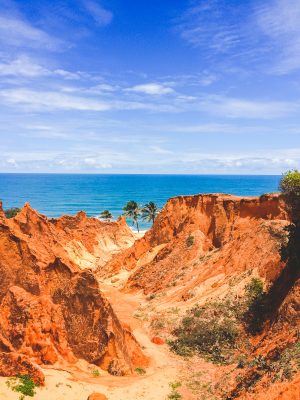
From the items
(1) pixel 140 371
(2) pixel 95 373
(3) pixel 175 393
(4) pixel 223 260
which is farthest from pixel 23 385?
(4) pixel 223 260

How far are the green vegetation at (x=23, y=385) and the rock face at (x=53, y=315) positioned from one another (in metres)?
1.35

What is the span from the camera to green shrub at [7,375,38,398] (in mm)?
17703

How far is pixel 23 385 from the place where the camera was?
708 inches

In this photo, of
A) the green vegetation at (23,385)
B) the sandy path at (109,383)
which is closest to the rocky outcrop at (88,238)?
the sandy path at (109,383)

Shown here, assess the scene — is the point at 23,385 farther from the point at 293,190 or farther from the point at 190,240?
the point at 190,240

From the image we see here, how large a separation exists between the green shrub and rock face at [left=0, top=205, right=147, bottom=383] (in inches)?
53.4

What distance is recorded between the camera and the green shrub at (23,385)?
17703 mm

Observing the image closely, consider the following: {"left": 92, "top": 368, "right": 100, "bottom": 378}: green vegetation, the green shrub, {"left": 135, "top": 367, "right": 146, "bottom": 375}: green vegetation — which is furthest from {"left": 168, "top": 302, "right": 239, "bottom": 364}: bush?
the green shrub

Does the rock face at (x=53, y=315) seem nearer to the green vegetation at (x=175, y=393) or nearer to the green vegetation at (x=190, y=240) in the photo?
the green vegetation at (x=175, y=393)

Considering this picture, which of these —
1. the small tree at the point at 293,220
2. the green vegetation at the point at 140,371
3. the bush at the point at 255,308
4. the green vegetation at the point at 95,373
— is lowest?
the green vegetation at the point at 140,371

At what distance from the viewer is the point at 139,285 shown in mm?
47219

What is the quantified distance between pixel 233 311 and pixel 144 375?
10091 millimetres

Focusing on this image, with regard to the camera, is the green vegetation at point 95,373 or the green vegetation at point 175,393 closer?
the green vegetation at point 175,393

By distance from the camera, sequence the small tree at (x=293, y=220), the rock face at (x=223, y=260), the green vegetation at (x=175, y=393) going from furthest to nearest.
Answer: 1. the small tree at (x=293, y=220)
2. the rock face at (x=223, y=260)
3. the green vegetation at (x=175, y=393)
